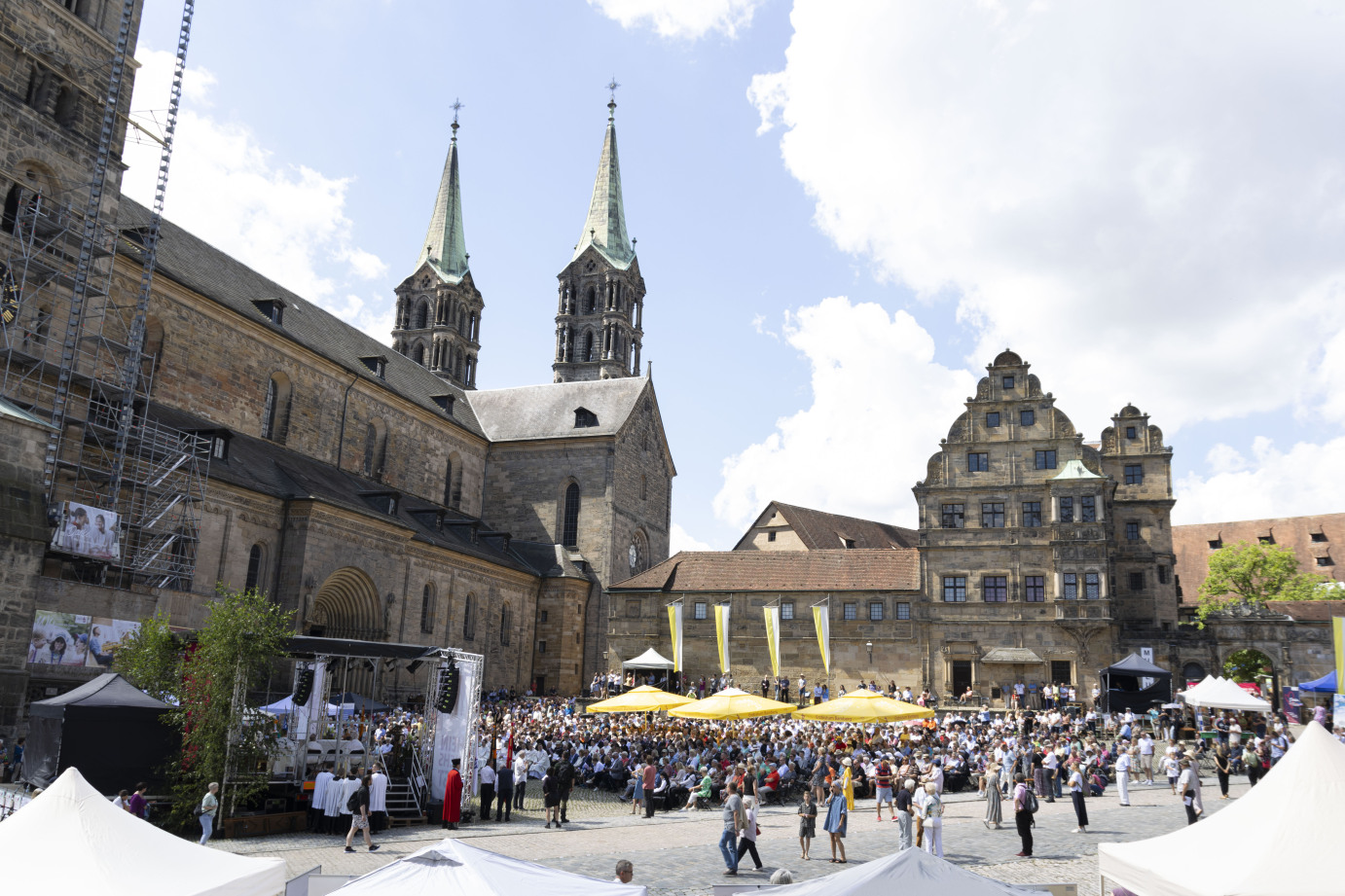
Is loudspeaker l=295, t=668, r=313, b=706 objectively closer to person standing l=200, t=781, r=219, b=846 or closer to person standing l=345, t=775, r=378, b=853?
person standing l=345, t=775, r=378, b=853

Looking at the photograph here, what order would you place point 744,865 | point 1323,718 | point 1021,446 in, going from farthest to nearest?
point 1021,446 → point 1323,718 → point 744,865

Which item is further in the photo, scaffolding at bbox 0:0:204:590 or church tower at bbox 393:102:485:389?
church tower at bbox 393:102:485:389

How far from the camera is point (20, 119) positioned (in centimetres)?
2767

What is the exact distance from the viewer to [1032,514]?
44.2 meters

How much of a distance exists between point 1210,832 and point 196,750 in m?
15.9

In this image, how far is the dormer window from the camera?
40.3 meters

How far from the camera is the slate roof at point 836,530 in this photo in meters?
64.8

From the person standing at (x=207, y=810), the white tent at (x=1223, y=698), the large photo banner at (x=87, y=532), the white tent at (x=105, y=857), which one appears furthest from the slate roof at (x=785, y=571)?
the white tent at (x=105, y=857)

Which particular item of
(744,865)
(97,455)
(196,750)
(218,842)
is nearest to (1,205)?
(97,455)

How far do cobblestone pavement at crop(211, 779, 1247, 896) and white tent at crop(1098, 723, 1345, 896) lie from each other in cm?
557

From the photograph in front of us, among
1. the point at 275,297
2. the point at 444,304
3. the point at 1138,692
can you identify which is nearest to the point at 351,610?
the point at 275,297

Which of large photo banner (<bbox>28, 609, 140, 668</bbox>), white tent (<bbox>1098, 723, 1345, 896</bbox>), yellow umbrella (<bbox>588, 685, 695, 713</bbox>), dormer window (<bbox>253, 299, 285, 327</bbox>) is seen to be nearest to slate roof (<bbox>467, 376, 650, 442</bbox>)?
dormer window (<bbox>253, 299, 285, 327</bbox>)

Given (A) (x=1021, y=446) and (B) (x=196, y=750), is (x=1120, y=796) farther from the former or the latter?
(A) (x=1021, y=446)

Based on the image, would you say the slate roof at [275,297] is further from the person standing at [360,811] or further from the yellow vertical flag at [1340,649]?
the yellow vertical flag at [1340,649]
